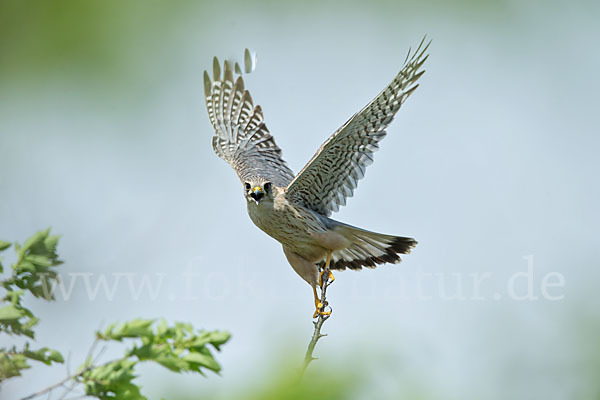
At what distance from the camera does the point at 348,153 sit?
19.7 ft

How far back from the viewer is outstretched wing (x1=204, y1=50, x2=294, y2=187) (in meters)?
7.76

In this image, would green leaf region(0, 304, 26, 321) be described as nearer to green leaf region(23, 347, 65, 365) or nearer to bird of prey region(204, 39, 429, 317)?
green leaf region(23, 347, 65, 365)

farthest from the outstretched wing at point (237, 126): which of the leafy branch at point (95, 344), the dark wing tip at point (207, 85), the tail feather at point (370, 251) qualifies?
the leafy branch at point (95, 344)

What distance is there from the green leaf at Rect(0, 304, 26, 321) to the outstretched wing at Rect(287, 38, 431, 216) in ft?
12.5

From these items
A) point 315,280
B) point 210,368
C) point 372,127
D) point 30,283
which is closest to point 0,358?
point 30,283

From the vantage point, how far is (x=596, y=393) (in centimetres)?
163

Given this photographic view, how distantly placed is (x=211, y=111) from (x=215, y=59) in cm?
71

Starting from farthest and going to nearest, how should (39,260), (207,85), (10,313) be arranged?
(207,85)
(39,260)
(10,313)

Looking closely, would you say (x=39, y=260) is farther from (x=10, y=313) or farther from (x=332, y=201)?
(x=332, y=201)

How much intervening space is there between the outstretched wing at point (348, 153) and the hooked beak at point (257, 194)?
11.8 inches

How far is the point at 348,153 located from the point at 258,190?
921 mm

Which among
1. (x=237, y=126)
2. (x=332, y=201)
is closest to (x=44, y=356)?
(x=332, y=201)

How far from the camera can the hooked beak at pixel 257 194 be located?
590cm

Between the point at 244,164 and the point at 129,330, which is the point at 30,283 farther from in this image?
the point at 244,164
